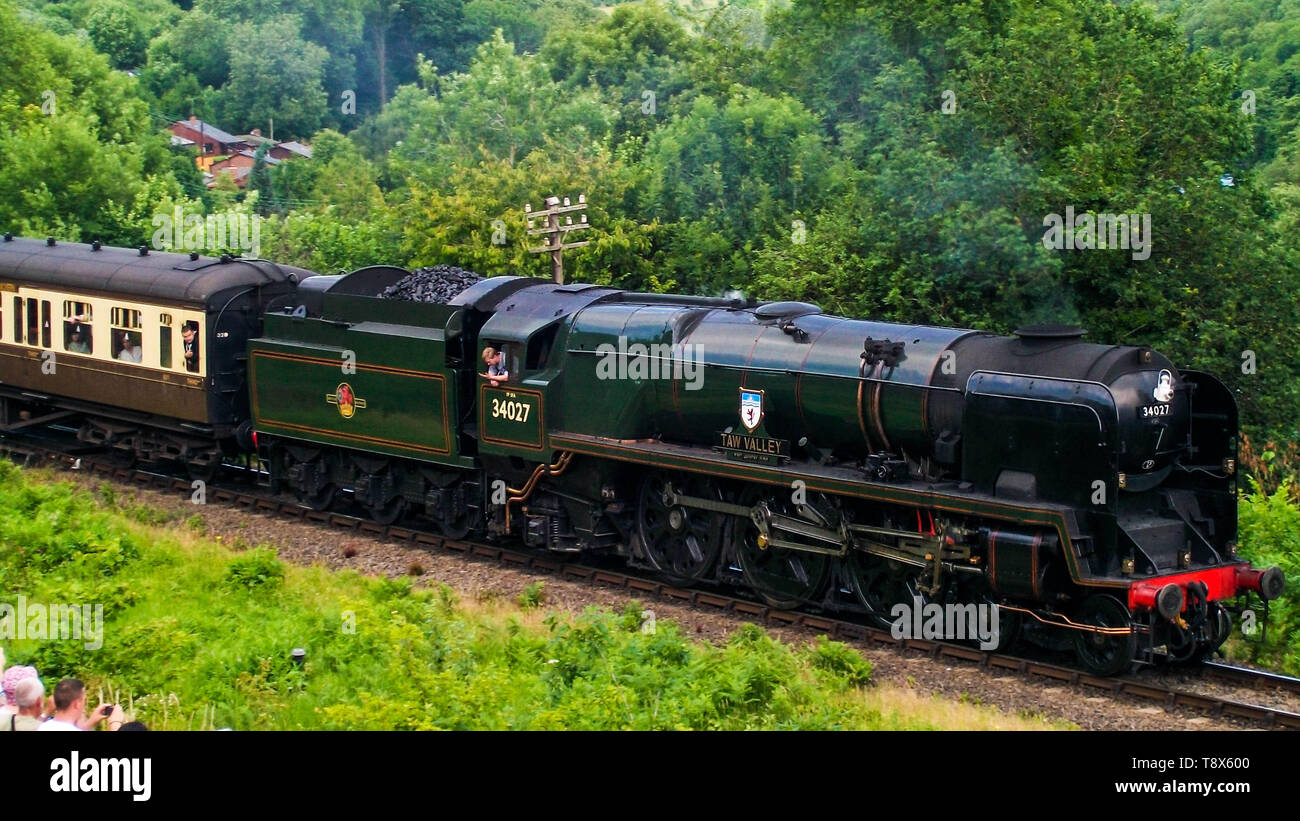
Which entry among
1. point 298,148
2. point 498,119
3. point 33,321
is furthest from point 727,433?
point 298,148

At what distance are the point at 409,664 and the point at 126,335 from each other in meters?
12.3

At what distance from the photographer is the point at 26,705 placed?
8.65 m

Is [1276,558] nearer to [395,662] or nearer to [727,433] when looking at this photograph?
[727,433]

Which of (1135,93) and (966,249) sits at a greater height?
(1135,93)

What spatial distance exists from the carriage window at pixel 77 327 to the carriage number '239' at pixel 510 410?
27.9ft

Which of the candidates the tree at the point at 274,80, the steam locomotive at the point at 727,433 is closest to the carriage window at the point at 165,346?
the steam locomotive at the point at 727,433

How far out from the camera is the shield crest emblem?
14977 mm

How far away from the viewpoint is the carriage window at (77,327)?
22.1 meters

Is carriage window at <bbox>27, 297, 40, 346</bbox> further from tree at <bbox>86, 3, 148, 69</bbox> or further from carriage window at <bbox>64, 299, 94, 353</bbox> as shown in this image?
tree at <bbox>86, 3, 148, 69</bbox>

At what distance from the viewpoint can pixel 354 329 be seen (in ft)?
61.9

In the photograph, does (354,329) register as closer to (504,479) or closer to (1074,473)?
(504,479)

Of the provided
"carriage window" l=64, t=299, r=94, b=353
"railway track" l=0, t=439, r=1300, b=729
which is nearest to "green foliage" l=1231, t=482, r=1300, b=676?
"railway track" l=0, t=439, r=1300, b=729
